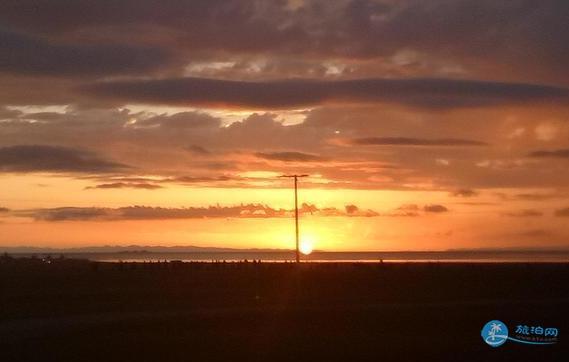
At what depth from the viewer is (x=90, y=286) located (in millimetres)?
58062

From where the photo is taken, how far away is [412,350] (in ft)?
85.3

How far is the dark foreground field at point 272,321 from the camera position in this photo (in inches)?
1003

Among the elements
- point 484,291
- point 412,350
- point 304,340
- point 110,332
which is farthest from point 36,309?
point 484,291

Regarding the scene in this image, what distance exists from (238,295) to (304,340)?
70.2 ft

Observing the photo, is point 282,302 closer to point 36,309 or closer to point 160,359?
point 36,309

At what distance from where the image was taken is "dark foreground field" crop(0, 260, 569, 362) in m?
25.5

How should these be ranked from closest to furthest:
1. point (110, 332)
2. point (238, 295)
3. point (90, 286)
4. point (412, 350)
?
point (412, 350), point (110, 332), point (238, 295), point (90, 286)

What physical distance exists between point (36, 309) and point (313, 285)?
2360 centimetres

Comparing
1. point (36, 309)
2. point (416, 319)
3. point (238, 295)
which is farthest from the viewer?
point (238, 295)

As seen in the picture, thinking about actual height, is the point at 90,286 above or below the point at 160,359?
above

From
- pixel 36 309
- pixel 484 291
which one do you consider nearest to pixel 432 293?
pixel 484 291

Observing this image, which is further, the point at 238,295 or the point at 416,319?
the point at 238,295

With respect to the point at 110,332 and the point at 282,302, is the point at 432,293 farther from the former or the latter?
the point at 110,332

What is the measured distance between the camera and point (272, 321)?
112 feet
